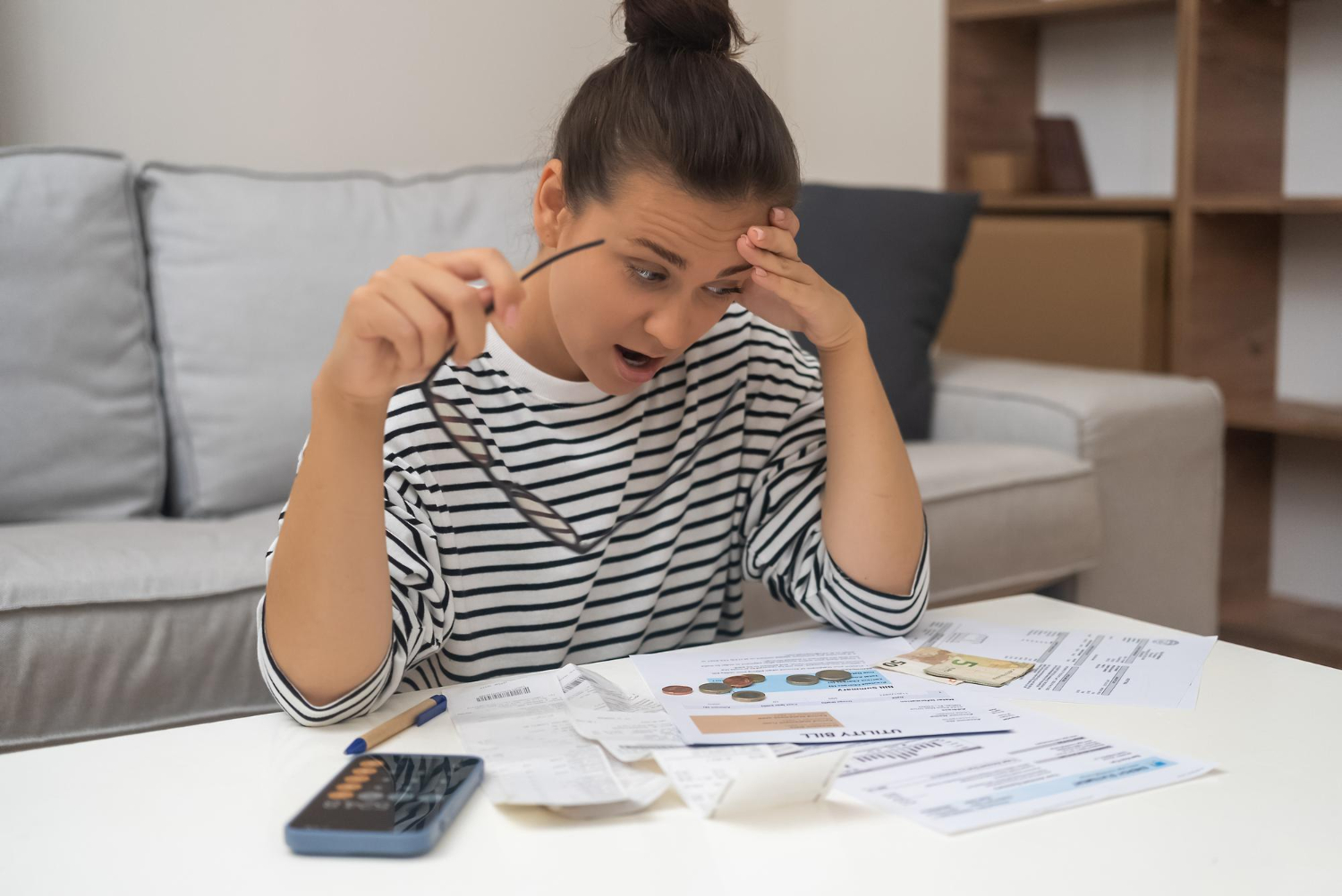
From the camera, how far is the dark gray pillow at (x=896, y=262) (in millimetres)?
2125

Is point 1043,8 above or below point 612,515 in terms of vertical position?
above

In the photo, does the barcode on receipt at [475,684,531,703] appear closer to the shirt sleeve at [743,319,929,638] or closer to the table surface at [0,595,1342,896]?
the table surface at [0,595,1342,896]

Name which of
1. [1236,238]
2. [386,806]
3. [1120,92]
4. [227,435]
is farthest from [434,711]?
[1120,92]

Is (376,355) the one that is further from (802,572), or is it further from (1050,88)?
(1050,88)

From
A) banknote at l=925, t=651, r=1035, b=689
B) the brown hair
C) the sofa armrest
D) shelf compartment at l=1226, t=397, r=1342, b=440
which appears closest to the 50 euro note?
banknote at l=925, t=651, r=1035, b=689

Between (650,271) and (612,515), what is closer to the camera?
(650,271)

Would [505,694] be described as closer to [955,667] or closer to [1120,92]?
[955,667]

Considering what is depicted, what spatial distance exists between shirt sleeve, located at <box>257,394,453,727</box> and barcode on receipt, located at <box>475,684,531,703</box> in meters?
0.06

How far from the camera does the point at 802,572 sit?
1.04m

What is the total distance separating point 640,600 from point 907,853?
0.49 meters

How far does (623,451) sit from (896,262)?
4.02 feet

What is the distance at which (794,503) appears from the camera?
1072mm

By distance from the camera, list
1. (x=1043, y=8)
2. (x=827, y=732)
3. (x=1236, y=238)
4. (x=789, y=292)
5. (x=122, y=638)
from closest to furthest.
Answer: (x=827, y=732) < (x=789, y=292) < (x=122, y=638) < (x=1236, y=238) < (x=1043, y=8)

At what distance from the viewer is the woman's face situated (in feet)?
2.93
